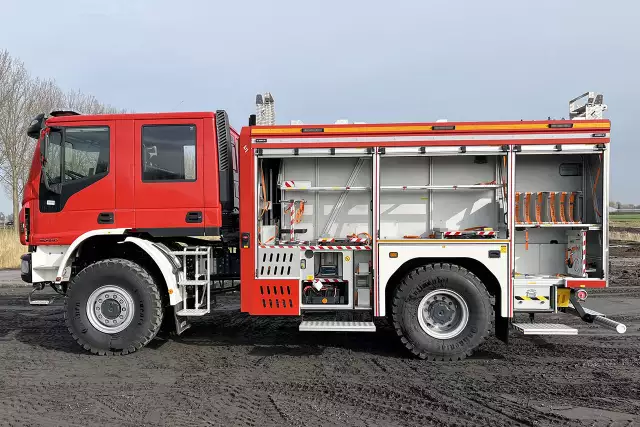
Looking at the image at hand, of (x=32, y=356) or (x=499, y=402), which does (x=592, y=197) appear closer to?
(x=499, y=402)

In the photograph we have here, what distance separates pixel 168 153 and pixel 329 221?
2339mm

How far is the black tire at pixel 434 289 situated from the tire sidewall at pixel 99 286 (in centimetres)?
323

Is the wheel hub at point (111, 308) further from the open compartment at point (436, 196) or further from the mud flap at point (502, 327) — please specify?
the mud flap at point (502, 327)

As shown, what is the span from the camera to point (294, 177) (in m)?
6.41

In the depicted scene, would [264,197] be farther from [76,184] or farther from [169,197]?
[76,184]

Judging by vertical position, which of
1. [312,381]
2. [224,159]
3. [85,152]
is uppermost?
[85,152]

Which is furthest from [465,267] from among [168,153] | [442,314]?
[168,153]

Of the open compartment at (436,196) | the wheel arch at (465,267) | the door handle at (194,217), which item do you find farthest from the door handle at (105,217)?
the wheel arch at (465,267)

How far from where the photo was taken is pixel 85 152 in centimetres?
623

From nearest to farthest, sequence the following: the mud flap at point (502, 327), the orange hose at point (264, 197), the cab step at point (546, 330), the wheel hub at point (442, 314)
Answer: the cab step at point (546, 330) < the wheel hub at point (442, 314) < the mud flap at point (502, 327) < the orange hose at point (264, 197)

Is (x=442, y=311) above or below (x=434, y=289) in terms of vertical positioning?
below

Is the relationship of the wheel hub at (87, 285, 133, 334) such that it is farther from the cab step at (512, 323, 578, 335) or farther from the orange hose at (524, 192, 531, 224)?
the orange hose at (524, 192, 531, 224)

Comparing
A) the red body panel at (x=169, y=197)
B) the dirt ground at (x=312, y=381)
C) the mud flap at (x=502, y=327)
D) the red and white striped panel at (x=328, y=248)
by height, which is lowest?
the dirt ground at (x=312, y=381)

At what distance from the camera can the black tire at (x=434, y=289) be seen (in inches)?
222
